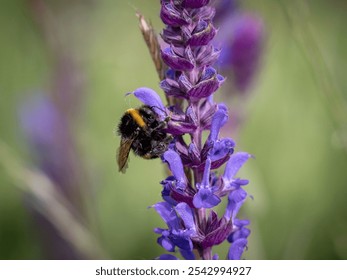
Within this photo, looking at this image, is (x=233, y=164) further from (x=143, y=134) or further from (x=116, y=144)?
(x=116, y=144)

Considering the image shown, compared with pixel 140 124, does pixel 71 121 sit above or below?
below

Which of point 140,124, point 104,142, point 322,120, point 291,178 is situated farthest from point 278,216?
point 140,124

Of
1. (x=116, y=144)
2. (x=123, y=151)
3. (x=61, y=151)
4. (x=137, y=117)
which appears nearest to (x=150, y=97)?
(x=137, y=117)

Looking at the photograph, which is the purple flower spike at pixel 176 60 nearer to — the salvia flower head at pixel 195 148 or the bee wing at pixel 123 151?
the salvia flower head at pixel 195 148

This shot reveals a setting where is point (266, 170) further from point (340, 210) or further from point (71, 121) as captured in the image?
point (71, 121)

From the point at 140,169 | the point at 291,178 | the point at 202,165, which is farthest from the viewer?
the point at 140,169

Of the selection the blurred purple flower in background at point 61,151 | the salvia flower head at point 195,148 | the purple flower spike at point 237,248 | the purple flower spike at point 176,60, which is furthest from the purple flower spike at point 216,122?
the blurred purple flower in background at point 61,151

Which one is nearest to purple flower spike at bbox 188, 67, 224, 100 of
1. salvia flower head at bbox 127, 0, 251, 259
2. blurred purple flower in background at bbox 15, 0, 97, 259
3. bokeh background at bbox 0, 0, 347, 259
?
salvia flower head at bbox 127, 0, 251, 259
